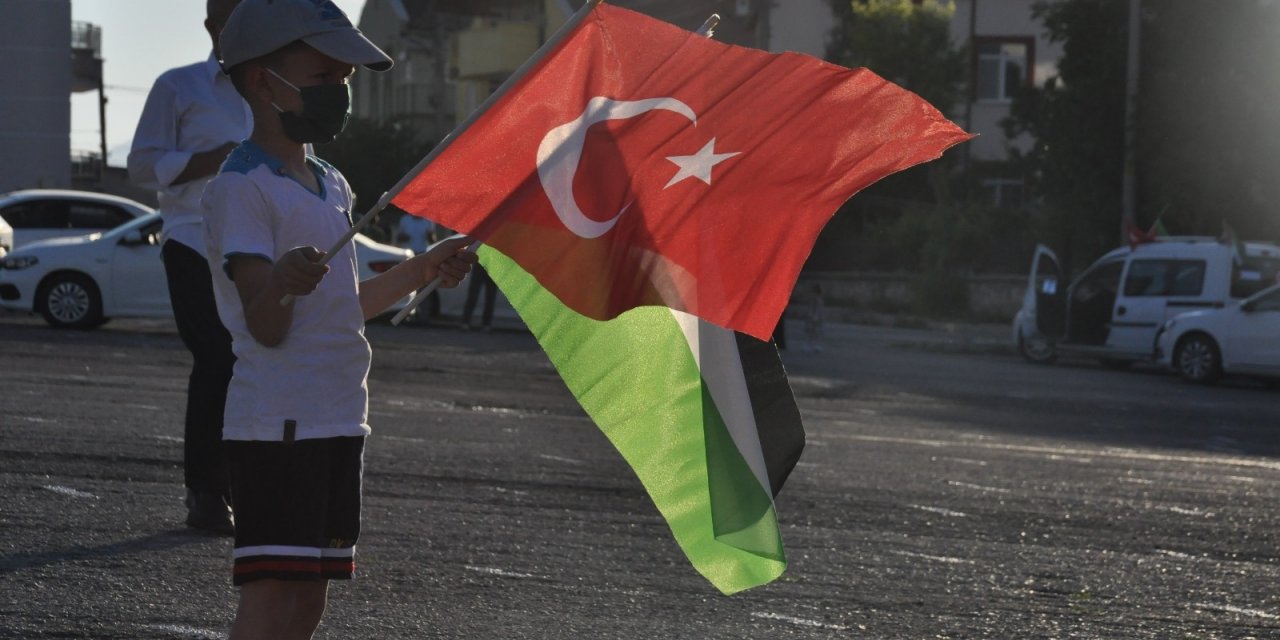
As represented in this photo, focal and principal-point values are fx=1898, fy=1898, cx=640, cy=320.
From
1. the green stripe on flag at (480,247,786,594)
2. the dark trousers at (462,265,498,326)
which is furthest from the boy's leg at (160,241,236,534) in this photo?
the dark trousers at (462,265,498,326)

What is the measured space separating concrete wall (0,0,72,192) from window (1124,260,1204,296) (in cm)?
4426

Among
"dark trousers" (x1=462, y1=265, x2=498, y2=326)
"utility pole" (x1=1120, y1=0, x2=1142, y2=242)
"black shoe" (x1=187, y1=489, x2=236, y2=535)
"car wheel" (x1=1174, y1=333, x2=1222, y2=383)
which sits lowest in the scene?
"car wheel" (x1=1174, y1=333, x2=1222, y2=383)

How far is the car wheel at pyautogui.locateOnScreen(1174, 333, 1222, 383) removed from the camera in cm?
2270

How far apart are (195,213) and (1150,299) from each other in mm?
19856

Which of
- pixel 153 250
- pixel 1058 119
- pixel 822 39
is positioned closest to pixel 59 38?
pixel 822 39

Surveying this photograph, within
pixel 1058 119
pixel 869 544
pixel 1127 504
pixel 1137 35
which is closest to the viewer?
pixel 869 544

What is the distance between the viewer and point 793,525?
8344 millimetres

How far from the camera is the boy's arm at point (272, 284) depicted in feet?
11.6

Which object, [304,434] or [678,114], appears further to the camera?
[678,114]

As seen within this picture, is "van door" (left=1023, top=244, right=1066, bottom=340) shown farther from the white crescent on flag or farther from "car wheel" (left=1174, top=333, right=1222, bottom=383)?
the white crescent on flag

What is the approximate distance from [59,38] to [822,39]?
26227 millimetres

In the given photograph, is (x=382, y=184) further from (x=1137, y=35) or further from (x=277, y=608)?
(x=277, y=608)

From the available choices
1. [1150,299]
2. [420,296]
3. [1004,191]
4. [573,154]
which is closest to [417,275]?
[420,296]

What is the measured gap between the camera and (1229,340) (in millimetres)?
22438
